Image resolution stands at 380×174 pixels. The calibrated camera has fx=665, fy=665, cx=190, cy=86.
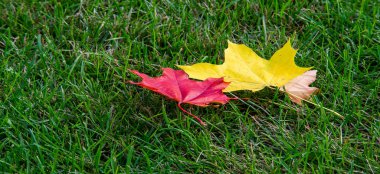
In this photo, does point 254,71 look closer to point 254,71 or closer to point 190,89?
point 254,71

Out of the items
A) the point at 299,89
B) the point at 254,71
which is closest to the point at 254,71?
the point at 254,71

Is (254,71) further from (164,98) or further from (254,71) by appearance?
(164,98)

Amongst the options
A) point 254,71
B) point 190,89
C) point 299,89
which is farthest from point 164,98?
point 299,89

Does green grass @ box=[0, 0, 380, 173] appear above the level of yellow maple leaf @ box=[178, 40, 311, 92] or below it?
below

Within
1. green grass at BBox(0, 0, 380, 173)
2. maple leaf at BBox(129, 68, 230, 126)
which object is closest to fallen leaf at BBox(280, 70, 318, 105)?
green grass at BBox(0, 0, 380, 173)

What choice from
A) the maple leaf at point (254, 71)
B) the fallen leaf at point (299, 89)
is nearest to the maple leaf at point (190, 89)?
the maple leaf at point (254, 71)

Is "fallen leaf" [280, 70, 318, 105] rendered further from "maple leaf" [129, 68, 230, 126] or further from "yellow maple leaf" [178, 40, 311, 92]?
"maple leaf" [129, 68, 230, 126]

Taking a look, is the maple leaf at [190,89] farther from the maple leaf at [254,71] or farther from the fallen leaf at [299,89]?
the fallen leaf at [299,89]

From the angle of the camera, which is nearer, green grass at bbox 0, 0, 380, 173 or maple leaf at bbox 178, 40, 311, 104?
green grass at bbox 0, 0, 380, 173
